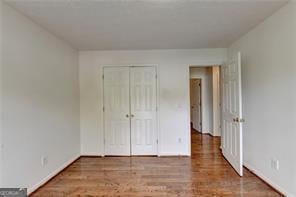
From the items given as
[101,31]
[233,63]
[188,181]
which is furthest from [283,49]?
[101,31]

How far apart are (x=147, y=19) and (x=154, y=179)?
7.88 ft

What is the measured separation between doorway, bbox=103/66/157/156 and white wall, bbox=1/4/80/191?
912 millimetres

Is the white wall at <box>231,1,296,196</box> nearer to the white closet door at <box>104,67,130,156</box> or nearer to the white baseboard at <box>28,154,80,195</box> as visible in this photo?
the white closet door at <box>104,67,130,156</box>

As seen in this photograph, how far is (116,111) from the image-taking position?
5184 millimetres

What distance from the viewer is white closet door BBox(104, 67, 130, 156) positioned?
16.9 ft

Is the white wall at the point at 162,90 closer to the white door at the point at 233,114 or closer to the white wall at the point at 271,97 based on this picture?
the white door at the point at 233,114

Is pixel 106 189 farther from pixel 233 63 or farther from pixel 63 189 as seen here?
pixel 233 63

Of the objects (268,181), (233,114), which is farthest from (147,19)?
(268,181)

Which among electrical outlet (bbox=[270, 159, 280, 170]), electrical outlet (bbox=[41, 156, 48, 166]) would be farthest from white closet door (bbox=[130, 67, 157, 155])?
electrical outlet (bbox=[270, 159, 280, 170])

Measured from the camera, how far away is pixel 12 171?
271 cm

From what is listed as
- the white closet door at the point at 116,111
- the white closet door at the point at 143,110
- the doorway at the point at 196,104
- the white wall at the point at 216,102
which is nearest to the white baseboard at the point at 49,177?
the white closet door at the point at 116,111

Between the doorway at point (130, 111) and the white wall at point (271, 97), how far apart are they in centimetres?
194

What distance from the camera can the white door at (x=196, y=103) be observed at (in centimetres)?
823

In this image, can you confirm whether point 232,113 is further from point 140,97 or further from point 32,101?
point 32,101
